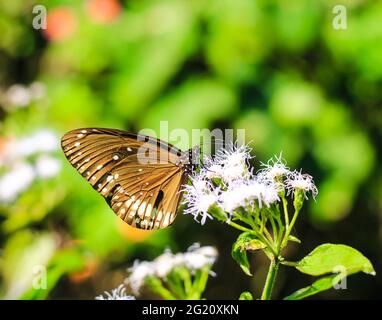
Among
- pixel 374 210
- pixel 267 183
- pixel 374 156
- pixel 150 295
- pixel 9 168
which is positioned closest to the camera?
pixel 267 183

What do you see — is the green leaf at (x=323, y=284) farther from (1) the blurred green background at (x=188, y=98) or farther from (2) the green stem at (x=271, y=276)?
(1) the blurred green background at (x=188, y=98)

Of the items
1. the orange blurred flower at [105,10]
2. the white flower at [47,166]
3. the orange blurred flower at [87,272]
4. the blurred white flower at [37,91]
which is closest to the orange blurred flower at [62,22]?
the orange blurred flower at [105,10]

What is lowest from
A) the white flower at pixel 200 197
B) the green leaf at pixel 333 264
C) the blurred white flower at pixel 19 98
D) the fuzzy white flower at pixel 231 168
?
the green leaf at pixel 333 264

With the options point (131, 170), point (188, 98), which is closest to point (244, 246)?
point (131, 170)

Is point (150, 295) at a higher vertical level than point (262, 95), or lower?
lower

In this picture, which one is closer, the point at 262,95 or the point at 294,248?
the point at 262,95
